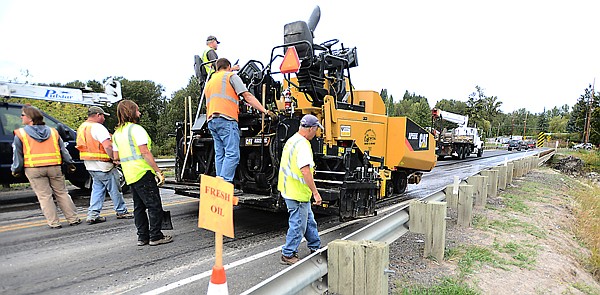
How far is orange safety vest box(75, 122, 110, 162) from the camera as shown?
20.7 feet

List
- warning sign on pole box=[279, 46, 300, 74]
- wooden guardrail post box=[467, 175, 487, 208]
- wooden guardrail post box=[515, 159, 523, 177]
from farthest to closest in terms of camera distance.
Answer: wooden guardrail post box=[515, 159, 523, 177], wooden guardrail post box=[467, 175, 487, 208], warning sign on pole box=[279, 46, 300, 74]

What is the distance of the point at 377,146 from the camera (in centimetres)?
759

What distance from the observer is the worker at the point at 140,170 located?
16.3ft

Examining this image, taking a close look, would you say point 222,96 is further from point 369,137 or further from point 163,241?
point 369,137

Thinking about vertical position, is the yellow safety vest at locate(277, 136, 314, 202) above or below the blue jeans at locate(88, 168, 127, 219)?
above

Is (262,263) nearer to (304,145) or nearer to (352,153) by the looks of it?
(304,145)

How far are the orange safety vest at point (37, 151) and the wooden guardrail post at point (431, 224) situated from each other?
5269 millimetres

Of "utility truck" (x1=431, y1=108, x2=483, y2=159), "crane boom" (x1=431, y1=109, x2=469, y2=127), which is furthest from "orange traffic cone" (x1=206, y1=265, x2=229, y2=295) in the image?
"crane boom" (x1=431, y1=109, x2=469, y2=127)

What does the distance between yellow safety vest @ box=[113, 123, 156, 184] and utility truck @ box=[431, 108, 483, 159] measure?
21.2 metres

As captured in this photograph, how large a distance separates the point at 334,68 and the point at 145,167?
3.67 metres

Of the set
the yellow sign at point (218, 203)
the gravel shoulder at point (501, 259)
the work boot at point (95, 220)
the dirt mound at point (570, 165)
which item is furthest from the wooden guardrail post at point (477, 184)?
the dirt mound at point (570, 165)

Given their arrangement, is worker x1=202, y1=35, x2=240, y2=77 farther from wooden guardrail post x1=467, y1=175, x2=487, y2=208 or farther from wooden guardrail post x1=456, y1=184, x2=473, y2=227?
wooden guardrail post x1=467, y1=175, x2=487, y2=208

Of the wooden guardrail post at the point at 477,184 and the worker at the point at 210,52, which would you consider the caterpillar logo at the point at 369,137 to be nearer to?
the wooden guardrail post at the point at 477,184

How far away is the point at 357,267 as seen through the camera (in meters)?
2.80
